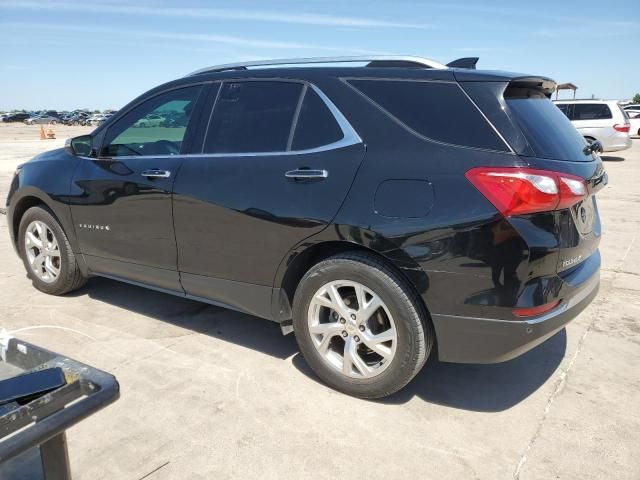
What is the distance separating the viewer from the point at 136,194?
3.80 meters

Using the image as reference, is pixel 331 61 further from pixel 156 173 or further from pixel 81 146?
pixel 81 146

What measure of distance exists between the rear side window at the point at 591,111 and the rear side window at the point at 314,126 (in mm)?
16749

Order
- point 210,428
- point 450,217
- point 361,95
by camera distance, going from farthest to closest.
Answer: point 361,95
point 210,428
point 450,217

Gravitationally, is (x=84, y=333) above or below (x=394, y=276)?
below

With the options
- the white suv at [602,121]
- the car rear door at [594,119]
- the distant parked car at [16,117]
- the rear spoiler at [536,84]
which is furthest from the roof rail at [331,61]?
the distant parked car at [16,117]

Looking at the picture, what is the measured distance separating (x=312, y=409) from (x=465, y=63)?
2204mm

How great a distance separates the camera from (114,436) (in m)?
2.73

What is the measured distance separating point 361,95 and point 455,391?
5.78 ft

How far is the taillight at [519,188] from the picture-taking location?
2521mm

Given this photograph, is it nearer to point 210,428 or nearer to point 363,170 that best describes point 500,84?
point 363,170

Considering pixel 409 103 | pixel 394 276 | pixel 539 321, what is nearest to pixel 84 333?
pixel 394 276

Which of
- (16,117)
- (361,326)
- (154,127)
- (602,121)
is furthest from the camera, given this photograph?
(16,117)

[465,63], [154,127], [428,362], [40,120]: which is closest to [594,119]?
[465,63]

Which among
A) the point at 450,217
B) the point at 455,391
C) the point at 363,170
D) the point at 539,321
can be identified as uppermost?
the point at 363,170
